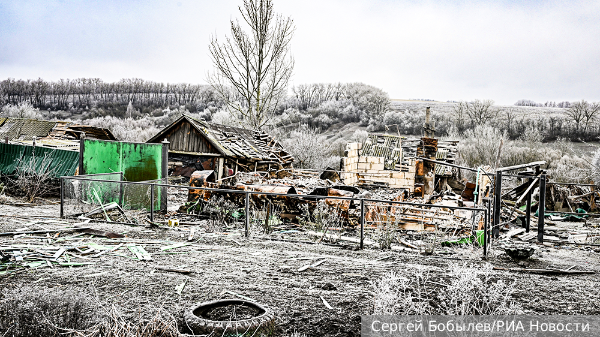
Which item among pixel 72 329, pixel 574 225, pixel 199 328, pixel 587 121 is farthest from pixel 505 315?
pixel 587 121

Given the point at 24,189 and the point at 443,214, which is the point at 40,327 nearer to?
the point at 443,214

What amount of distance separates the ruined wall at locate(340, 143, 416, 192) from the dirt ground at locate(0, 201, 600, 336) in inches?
358

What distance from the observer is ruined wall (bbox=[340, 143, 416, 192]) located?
18781mm

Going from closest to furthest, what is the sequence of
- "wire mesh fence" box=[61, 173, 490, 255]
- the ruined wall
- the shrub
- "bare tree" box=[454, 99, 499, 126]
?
"wire mesh fence" box=[61, 173, 490, 255], the shrub, the ruined wall, "bare tree" box=[454, 99, 499, 126]

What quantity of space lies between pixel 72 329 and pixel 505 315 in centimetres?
461

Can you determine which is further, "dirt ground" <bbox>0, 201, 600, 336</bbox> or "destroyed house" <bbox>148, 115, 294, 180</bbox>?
"destroyed house" <bbox>148, 115, 294, 180</bbox>

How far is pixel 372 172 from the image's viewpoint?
62.6 ft

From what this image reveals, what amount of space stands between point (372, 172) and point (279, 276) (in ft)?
42.8

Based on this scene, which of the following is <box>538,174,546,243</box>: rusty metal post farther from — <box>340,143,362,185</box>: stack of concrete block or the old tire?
<box>340,143,362,185</box>: stack of concrete block

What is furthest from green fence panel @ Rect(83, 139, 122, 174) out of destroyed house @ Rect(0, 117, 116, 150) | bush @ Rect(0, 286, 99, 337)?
destroyed house @ Rect(0, 117, 116, 150)

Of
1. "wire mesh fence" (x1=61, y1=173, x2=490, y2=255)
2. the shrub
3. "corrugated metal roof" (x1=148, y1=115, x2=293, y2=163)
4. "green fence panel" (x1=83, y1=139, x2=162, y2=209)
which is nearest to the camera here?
→ "wire mesh fence" (x1=61, y1=173, x2=490, y2=255)

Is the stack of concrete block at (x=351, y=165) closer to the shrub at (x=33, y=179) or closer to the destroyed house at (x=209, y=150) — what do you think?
the destroyed house at (x=209, y=150)

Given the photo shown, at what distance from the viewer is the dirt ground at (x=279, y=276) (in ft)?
17.5

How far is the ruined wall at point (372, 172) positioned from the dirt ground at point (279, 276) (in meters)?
9.09
